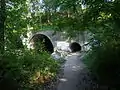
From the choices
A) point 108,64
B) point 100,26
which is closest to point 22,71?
point 108,64

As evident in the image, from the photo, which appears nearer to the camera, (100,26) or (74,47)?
(100,26)

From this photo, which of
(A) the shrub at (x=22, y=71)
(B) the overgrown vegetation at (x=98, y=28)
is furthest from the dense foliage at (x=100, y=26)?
(A) the shrub at (x=22, y=71)

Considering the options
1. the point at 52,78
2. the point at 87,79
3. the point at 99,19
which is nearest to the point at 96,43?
the point at 99,19

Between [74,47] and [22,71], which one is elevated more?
[74,47]

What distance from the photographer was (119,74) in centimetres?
579

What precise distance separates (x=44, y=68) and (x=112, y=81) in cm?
376

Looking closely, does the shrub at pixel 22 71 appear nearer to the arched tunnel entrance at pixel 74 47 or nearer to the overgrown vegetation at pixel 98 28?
the overgrown vegetation at pixel 98 28

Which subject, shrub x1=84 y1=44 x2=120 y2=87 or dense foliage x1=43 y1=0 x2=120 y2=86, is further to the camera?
shrub x1=84 y1=44 x2=120 y2=87

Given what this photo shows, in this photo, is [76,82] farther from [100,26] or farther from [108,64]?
[100,26]

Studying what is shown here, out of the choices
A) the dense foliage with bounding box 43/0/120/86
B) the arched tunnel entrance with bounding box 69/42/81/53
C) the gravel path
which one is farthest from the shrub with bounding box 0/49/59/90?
the arched tunnel entrance with bounding box 69/42/81/53

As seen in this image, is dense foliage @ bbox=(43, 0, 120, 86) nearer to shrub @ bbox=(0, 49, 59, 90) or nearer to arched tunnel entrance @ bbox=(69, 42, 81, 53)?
shrub @ bbox=(0, 49, 59, 90)

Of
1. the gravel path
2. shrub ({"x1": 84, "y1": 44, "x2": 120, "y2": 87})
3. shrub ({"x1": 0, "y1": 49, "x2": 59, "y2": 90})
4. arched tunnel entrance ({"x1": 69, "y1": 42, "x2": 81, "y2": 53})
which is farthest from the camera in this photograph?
arched tunnel entrance ({"x1": 69, "y1": 42, "x2": 81, "y2": 53})

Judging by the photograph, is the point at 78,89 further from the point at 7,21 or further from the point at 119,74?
the point at 7,21

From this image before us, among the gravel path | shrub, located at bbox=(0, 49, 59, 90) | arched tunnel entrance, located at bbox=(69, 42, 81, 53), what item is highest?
arched tunnel entrance, located at bbox=(69, 42, 81, 53)
